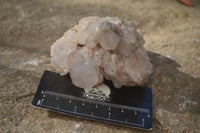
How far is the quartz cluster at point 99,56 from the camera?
1.48 m

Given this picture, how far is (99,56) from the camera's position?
1504mm

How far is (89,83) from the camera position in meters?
1.55

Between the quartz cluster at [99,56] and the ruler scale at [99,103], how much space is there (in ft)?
0.26

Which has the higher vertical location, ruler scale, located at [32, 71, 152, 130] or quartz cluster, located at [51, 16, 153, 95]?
quartz cluster, located at [51, 16, 153, 95]

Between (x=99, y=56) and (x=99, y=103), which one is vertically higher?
(x=99, y=56)

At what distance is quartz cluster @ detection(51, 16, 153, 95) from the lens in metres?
1.48

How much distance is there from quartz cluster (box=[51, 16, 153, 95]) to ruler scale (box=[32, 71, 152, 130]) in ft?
0.26

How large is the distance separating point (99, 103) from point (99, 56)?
349 mm

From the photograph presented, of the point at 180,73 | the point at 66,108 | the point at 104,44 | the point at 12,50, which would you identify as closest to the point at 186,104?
the point at 180,73

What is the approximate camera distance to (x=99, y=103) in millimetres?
1518

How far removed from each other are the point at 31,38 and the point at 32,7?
2.19ft

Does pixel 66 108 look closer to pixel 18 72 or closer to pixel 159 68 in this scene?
pixel 18 72

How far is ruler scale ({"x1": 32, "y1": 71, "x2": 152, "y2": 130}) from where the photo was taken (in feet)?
4.69

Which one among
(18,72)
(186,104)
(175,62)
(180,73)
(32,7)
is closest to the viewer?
(186,104)
